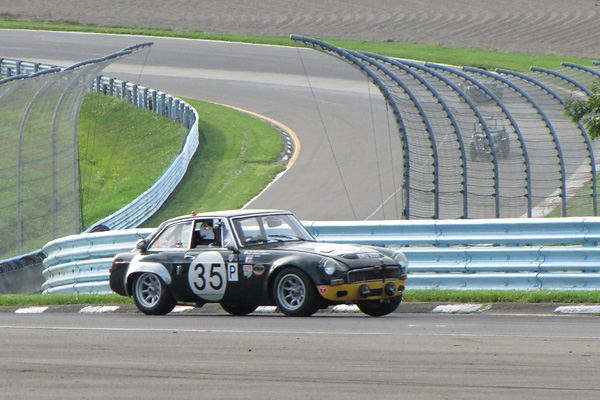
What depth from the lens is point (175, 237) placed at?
12.3m

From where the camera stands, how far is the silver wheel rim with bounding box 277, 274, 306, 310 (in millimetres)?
10922

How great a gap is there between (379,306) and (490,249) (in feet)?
7.49

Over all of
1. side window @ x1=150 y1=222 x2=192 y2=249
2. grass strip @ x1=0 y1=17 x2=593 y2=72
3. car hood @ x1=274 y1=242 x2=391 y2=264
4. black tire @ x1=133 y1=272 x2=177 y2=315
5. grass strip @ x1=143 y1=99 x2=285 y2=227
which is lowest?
black tire @ x1=133 y1=272 x2=177 y2=315

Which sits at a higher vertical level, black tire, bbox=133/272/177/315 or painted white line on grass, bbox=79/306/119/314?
black tire, bbox=133/272/177/315

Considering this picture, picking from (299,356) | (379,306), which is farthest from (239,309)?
(299,356)

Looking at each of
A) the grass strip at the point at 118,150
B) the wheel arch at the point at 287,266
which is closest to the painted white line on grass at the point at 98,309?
the wheel arch at the point at 287,266

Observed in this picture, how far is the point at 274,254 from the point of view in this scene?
11.1 metres

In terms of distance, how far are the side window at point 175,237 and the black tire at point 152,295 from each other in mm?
445

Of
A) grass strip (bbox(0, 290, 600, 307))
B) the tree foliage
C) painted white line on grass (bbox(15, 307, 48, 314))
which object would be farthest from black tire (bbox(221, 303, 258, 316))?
the tree foliage

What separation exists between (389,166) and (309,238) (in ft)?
70.9

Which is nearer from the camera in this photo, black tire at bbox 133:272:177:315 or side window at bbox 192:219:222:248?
side window at bbox 192:219:222:248

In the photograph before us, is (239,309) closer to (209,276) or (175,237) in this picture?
(209,276)

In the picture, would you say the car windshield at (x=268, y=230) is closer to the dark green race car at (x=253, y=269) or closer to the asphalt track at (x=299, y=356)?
the dark green race car at (x=253, y=269)

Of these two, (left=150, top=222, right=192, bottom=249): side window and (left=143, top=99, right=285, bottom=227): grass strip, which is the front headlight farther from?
(left=143, top=99, right=285, bottom=227): grass strip
